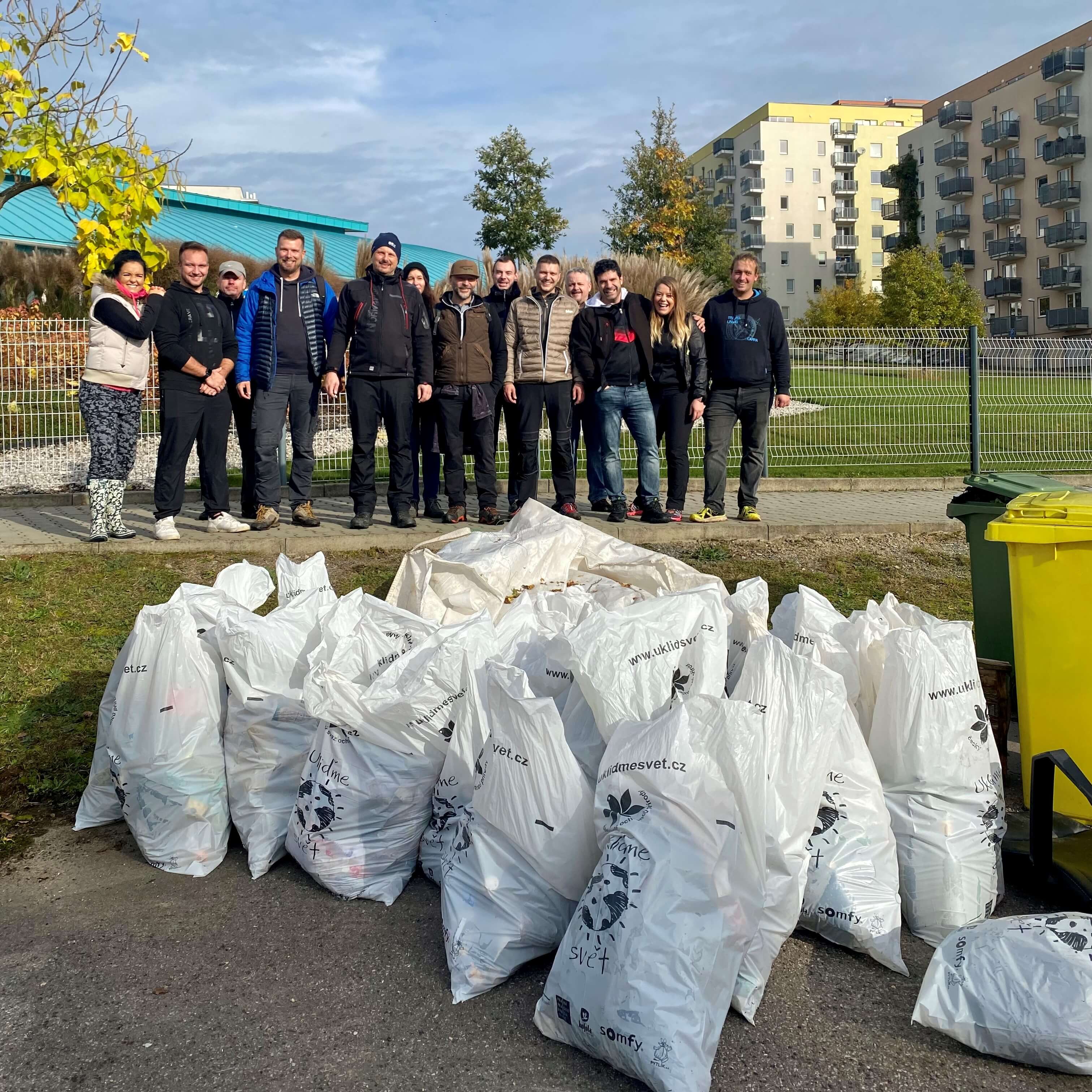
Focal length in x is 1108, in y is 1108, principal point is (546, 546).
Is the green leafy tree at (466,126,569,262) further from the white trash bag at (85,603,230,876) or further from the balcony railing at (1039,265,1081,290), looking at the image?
the balcony railing at (1039,265,1081,290)

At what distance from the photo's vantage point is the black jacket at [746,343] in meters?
8.61

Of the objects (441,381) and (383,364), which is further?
(441,381)

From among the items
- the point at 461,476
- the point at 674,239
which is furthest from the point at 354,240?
the point at 461,476

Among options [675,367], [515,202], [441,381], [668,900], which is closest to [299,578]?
[668,900]

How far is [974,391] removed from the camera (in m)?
12.1

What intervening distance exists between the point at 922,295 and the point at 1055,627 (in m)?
46.0

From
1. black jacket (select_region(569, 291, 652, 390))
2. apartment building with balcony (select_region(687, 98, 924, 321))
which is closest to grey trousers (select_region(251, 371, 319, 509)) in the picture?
black jacket (select_region(569, 291, 652, 390))

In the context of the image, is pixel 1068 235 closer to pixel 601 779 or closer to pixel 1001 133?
pixel 1001 133

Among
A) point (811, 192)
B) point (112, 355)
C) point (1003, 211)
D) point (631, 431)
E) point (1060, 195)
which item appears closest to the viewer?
point (112, 355)

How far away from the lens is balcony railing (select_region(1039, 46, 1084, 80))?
65062mm

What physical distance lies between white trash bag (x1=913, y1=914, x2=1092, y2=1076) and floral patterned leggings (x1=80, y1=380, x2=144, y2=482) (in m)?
6.40

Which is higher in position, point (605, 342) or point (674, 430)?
point (605, 342)

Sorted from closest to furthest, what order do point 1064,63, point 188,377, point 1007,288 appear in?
point 188,377
point 1064,63
point 1007,288

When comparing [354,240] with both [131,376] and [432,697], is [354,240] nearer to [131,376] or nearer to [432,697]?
[131,376]
